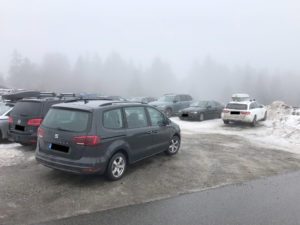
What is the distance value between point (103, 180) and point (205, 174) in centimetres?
250

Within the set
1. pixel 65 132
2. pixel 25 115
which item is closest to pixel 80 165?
pixel 65 132

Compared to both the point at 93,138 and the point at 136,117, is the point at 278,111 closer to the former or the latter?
the point at 136,117

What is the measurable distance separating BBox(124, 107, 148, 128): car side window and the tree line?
62.8 m

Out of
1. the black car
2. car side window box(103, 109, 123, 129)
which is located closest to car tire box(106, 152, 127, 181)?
car side window box(103, 109, 123, 129)

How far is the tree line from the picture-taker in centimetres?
7462

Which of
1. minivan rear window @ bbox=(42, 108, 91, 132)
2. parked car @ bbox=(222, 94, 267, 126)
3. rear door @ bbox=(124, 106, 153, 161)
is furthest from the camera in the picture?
parked car @ bbox=(222, 94, 267, 126)

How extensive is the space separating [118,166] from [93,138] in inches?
39.9

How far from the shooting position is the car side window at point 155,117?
7684 mm

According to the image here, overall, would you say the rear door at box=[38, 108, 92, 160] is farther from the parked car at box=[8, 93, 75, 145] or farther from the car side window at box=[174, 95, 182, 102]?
the car side window at box=[174, 95, 182, 102]

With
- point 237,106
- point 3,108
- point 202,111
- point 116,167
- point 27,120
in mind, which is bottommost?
point 202,111

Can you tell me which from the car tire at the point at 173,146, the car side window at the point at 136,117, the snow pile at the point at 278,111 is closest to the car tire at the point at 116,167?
the car side window at the point at 136,117

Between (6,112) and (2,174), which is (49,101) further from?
(2,174)

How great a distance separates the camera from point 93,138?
574 cm

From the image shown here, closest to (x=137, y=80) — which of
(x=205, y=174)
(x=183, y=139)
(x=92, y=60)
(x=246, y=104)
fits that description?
(x=92, y=60)
